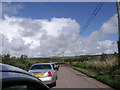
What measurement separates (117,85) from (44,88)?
912cm

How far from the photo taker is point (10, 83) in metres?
1.54

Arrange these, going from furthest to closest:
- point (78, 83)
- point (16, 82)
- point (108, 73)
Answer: point (108, 73)
point (78, 83)
point (16, 82)

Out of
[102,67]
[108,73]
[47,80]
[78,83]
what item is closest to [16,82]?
[47,80]

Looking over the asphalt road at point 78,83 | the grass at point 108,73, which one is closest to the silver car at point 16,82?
the grass at point 108,73

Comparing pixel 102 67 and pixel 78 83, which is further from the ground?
pixel 102 67

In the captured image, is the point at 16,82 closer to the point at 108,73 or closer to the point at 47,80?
the point at 47,80

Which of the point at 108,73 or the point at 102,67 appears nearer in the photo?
the point at 108,73

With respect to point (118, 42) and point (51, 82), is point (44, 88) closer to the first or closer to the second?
point (51, 82)

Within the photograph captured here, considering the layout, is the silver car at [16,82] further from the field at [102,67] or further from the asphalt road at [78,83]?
the asphalt road at [78,83]

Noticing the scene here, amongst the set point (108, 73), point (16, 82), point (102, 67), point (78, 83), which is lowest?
point (78, 83)

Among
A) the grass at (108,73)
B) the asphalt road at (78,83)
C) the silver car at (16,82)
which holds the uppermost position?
the silver car at (16,82)

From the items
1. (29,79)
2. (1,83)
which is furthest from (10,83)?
(29,79)

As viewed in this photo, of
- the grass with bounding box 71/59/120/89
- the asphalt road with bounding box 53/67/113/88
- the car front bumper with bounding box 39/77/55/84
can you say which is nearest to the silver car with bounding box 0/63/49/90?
the car front bumper with bounding box 39/77/55/84

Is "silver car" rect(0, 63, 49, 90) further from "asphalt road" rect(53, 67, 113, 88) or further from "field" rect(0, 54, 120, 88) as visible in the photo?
"asphalt road" rect(53, 67, 113, 88)
